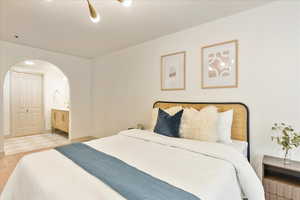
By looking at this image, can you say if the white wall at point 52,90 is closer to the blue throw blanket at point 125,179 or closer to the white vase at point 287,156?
the blue throw blanket at point 125,179

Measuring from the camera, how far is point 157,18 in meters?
2.36

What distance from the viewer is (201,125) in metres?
2.02

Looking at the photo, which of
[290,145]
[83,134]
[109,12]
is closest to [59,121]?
Result: [83,134]

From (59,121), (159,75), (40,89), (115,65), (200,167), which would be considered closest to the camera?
(200,167)

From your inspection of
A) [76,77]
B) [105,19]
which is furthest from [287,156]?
[76,77]

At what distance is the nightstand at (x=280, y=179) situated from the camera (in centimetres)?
154

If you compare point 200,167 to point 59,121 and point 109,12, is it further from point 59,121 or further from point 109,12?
point 59,121

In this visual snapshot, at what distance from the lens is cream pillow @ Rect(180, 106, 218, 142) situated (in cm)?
194

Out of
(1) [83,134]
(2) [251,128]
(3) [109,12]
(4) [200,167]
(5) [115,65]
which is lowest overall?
(1) [83,134]

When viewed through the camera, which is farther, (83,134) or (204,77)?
(83,134)

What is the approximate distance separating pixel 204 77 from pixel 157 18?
1177 mm

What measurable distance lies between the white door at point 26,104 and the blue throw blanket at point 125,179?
4.81 m

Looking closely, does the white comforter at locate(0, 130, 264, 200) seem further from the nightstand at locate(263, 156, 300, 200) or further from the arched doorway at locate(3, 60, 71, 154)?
the arched doorway at locate(3, 60, 71, 154)

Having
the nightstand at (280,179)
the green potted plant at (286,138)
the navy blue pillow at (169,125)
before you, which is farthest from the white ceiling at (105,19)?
the nightstand at (280,179)
